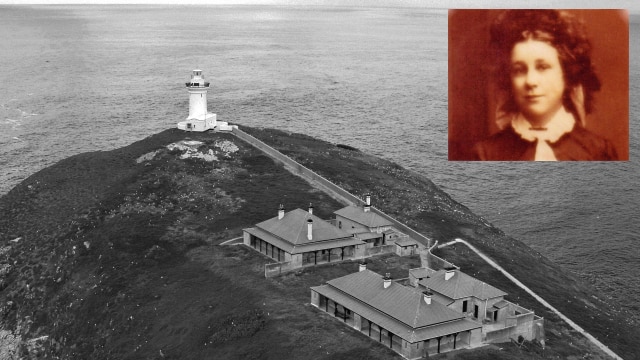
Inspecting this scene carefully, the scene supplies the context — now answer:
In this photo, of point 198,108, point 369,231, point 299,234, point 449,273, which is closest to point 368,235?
point 369,231

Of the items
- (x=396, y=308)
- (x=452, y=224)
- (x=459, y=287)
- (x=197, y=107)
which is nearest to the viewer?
(x=396, y=308)

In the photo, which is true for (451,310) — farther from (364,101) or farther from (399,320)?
(364,101)

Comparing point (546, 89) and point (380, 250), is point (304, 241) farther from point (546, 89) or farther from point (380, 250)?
point (546, 89)

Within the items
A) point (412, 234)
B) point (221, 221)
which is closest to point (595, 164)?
point (412, 234)

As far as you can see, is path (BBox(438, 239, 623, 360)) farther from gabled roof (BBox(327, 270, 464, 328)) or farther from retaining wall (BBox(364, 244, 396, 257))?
gabled roof (BBox(327, 270, 464, 328))

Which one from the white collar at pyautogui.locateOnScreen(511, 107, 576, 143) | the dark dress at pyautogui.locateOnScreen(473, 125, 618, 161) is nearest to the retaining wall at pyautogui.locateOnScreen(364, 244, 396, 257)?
the dark dress at pyautogui.locateOnScreen(473, 125, 618, 161)
